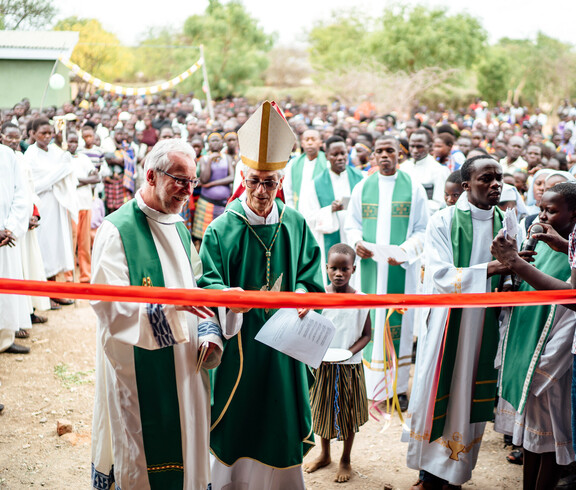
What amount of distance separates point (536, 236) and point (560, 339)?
28.3 inches

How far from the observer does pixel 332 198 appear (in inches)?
284

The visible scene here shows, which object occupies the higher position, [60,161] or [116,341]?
[60,161]

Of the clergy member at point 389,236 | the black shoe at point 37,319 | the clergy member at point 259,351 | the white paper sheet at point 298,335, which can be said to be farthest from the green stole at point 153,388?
the black shoe at point 37,319

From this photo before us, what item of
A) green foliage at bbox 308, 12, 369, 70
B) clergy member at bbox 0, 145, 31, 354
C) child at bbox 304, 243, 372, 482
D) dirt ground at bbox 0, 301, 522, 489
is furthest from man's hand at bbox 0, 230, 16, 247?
green foliage at bbox 308, 12, 369, 70

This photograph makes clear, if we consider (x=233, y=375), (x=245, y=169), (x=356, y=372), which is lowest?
(x=356, y=372)

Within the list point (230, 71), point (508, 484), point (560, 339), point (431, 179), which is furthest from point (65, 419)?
point (230, 71)

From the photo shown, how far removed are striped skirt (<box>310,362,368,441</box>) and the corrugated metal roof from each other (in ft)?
20.3

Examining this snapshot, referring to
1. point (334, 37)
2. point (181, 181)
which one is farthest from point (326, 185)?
point (334, 37)

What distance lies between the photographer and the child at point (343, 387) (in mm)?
4484

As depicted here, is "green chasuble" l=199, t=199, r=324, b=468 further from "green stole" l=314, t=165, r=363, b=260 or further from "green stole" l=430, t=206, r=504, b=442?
"green stole" l=314, t=165, r=363, b=260

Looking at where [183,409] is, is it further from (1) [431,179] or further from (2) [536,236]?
(1) [431,179]

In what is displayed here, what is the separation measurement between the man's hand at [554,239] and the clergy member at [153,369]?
1.80 m

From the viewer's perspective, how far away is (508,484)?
14.6 ft

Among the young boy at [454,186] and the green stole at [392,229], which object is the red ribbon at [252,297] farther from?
the green stole at [392,229]
